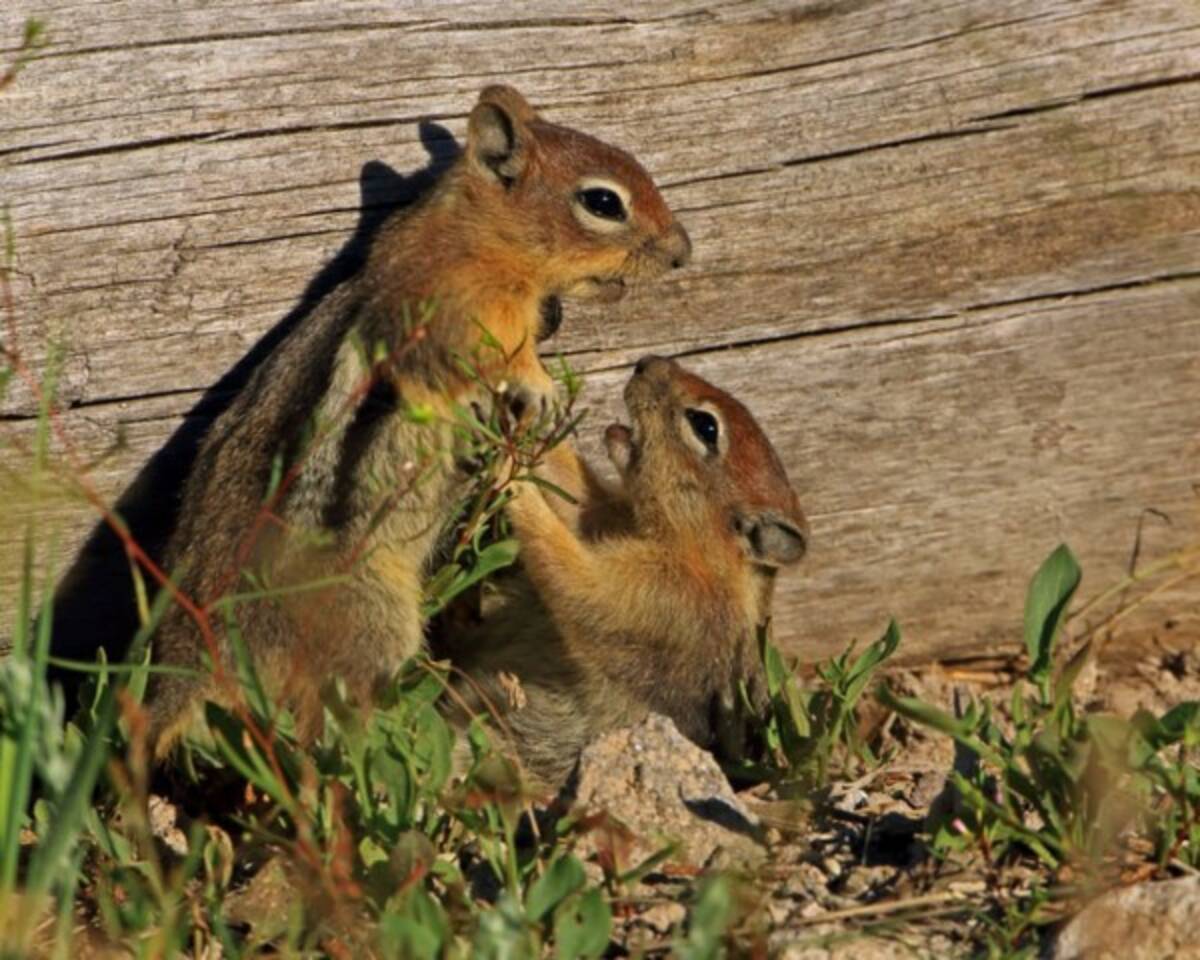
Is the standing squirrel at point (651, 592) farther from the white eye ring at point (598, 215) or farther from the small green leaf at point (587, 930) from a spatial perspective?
the small green leaf at point (587, 930)

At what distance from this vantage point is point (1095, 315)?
248 inches

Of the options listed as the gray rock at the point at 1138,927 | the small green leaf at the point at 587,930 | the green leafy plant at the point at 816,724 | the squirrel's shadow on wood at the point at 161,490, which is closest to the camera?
the small green leaf at the point at 587,930

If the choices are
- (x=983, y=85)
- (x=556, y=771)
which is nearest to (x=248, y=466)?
(x=556, y=771)

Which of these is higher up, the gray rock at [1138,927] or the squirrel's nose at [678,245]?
the squirrel's nose at [678,245]

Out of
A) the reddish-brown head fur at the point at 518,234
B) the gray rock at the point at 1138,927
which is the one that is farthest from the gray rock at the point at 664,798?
the reddish-brown head fur at the point at 518,234

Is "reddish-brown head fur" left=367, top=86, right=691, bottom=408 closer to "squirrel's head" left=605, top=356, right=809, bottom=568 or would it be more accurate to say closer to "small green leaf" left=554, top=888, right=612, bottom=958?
"squirrel's head" left=605, top=356, right=809, bottom=568

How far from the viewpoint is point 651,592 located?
244 inches

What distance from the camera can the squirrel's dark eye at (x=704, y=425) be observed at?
5.96 meters

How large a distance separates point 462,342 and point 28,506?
1407 mm

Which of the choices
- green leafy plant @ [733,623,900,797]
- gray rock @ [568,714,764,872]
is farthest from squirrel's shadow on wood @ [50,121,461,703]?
green leafy plant @ [733,623,900,797]

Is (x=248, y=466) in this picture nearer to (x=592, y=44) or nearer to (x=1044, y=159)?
(x=592, y=44)

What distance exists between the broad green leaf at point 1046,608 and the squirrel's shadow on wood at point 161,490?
2311 millimetres

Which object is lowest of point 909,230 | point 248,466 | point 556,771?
point 556,771

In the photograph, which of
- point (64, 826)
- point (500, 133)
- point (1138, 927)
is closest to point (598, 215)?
→ point (500, 133)
